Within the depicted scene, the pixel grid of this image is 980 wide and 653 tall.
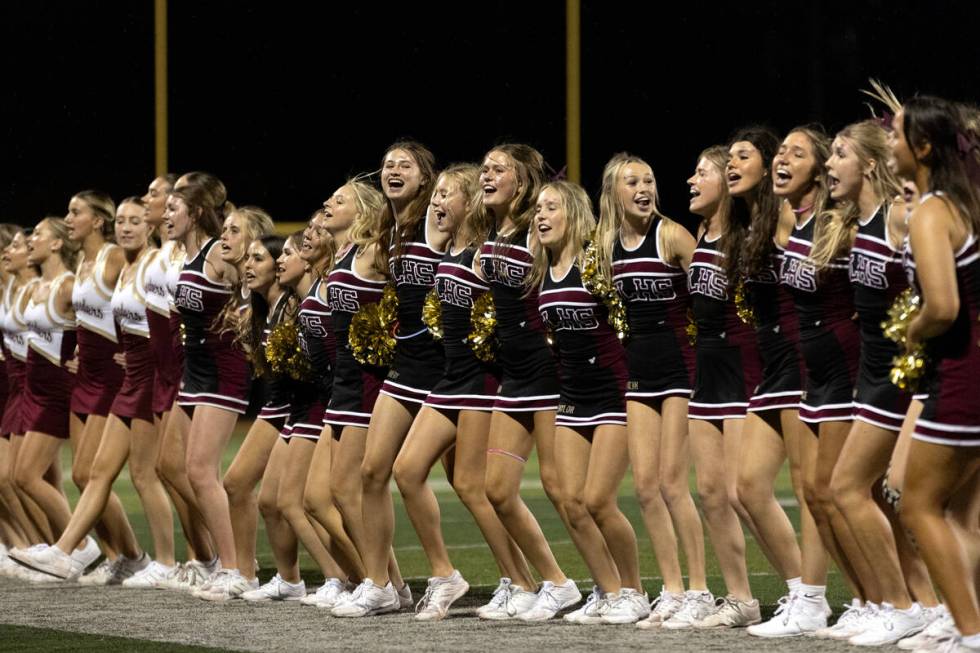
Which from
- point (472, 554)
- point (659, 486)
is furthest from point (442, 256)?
point (472, 554)

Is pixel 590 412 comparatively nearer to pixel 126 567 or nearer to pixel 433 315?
pixel 433 315

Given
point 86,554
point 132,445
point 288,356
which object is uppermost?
point 288,356

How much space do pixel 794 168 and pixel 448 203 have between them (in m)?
1.53

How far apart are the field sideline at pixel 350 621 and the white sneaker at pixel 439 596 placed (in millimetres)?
92

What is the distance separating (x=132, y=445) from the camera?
8578 millimetres

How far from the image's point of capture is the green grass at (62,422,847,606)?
325 inches

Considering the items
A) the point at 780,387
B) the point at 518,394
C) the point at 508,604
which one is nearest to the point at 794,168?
the point at 780,387

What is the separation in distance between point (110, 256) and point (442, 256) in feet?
7.92

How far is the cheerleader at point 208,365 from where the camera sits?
8062mm

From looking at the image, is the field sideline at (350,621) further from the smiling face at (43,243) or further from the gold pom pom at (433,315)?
the smiling face at (43,243)

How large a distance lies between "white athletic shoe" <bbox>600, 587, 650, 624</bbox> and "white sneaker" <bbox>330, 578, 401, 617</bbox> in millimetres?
899

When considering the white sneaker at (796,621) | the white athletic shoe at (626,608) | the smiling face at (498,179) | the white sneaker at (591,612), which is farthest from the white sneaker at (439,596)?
the smiling face at (498,179)

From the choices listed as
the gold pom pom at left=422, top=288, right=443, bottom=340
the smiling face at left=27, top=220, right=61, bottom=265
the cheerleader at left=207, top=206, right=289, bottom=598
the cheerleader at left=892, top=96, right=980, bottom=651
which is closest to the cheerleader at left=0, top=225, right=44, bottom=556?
the smiling face at left=27, top=220, right=61, bottom=265

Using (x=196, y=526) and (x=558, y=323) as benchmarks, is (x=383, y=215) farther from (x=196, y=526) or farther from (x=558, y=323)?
(x=196, y=526)
